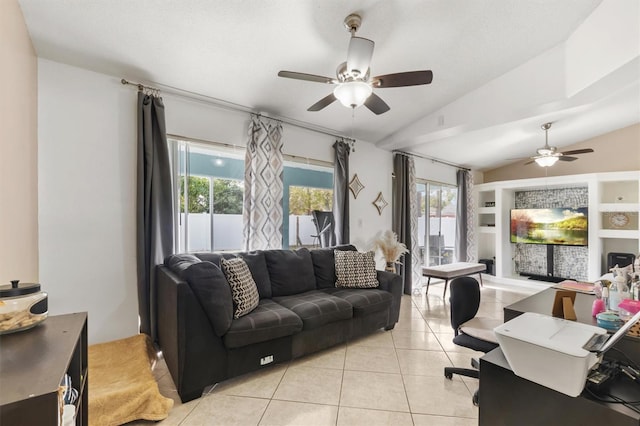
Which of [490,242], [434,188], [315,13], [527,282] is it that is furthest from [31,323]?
[490,242]

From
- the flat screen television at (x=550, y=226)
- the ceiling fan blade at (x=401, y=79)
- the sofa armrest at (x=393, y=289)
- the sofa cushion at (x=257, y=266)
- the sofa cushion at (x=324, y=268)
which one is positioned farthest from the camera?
the flat screen television at (x=550, y=226)

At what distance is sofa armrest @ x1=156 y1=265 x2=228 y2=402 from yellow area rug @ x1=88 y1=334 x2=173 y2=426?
157mm

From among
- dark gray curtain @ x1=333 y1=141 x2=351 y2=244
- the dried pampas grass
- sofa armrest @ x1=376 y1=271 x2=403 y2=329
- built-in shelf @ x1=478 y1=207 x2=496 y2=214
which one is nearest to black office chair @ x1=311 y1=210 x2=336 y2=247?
dark gray curtain @ x1=333 y1=141 x2=351 y2=244

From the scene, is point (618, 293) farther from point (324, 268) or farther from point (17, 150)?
point (17, 150)

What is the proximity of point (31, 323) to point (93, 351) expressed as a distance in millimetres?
1681

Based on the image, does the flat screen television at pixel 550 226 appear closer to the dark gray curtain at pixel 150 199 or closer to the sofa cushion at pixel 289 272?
the sofa cushion at pixel 289 272

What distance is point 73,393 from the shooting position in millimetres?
1103

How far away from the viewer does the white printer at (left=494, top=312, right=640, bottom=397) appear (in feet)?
2.93

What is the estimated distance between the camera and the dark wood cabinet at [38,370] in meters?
0.69

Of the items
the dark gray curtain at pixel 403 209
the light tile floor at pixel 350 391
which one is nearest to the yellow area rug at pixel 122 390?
the light tile floor at pixel 350 391

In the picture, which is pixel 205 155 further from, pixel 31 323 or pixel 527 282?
pixel 527 282

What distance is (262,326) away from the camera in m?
2.24

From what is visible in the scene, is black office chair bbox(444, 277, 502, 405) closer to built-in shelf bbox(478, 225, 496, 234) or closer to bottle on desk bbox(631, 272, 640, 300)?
bottle on desk bbox(631, 272, 640, 300)

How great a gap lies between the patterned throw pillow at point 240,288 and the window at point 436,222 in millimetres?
4238
